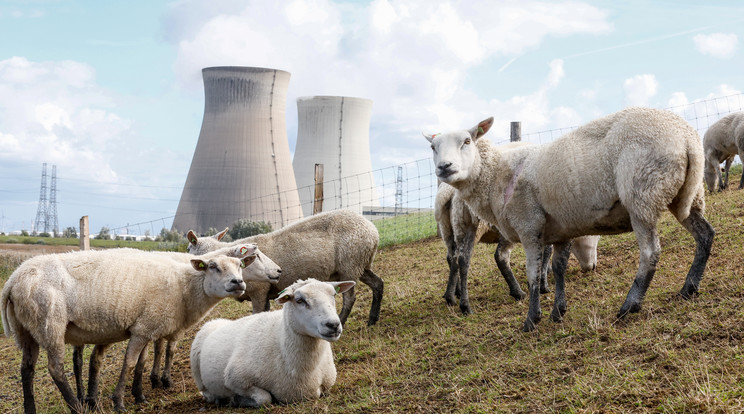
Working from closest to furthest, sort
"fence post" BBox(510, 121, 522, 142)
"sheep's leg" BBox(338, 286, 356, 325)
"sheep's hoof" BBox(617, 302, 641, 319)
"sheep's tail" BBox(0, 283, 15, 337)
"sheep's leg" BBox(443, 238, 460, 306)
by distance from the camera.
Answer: "sheep's hoof" BBox(617, 302, 641, 319) < "sheep's tail" BBox(0, 283, 15, 337) < "sheep's leg" BBox(338, 286, 356, 325) < "sheep's leg" BBox(443, 238, 460, 306) < "fence post" BBox(510, 121, 522, 142)

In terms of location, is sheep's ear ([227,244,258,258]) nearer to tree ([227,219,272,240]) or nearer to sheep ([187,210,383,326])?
sheep ([187,210,383,326])

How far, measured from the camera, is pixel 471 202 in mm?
4754

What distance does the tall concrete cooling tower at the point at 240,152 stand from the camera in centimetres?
2191

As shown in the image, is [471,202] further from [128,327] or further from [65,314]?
[65,314]

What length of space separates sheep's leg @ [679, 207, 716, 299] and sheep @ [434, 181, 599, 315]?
4.55ft

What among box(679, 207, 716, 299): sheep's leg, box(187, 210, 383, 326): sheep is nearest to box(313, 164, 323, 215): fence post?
box(187, 210, 383, 326): sheep

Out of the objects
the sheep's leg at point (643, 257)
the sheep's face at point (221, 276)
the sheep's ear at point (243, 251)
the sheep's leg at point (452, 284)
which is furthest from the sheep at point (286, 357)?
the sheep's leg at point (452, 284)

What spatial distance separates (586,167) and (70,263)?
326 cm

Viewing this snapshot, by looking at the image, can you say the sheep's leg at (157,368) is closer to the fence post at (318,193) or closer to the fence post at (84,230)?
the fence post at (318,193)

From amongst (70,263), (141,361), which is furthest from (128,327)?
(70,263)

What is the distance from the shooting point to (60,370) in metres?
4.23

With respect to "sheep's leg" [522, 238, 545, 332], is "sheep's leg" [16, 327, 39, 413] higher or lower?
lower

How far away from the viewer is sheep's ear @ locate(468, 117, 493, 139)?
4.66 metres

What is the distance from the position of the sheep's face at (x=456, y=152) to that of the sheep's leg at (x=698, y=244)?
138 cm
